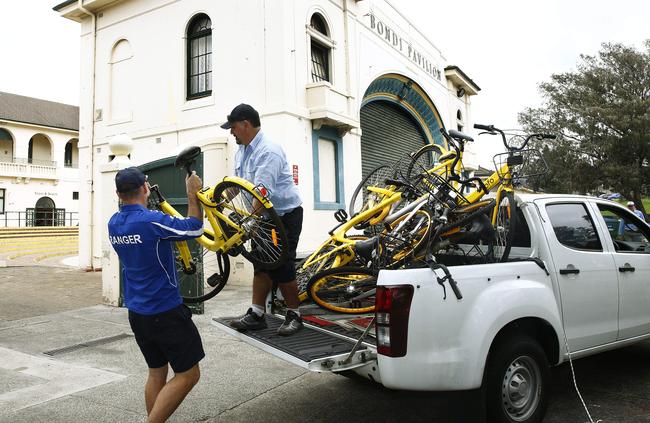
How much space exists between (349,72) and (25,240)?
18484 millimetres

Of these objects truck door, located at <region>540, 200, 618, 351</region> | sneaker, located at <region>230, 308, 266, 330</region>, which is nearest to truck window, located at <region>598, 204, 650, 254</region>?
truck door, located at <region>540, 200, 618, 351</region>

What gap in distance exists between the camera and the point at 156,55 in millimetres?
13148

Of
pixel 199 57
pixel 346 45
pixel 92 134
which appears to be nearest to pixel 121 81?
pixel 92 134

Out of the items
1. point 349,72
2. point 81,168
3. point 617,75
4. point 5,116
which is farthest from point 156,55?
point 5,116

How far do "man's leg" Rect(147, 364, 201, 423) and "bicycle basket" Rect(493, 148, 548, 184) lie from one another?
127 inches

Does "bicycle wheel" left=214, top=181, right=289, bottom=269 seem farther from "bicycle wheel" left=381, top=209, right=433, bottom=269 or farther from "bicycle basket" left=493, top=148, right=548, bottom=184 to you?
"bicycle basket" left=493, top=148, right=548, bottom=184

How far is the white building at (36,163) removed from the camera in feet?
119

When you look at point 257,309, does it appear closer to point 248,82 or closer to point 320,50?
point 248,82

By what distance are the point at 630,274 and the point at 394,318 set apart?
268 centimetres

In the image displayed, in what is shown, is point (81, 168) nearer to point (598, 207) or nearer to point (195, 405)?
point (195, 405)

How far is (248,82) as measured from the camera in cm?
1152

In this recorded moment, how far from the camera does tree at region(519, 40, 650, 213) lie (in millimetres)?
27719

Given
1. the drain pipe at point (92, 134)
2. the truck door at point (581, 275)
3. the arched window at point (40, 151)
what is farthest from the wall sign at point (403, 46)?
the arched window at point (40, 151)

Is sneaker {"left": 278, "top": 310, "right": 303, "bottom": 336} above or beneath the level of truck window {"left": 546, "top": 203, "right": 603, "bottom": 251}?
beneath
